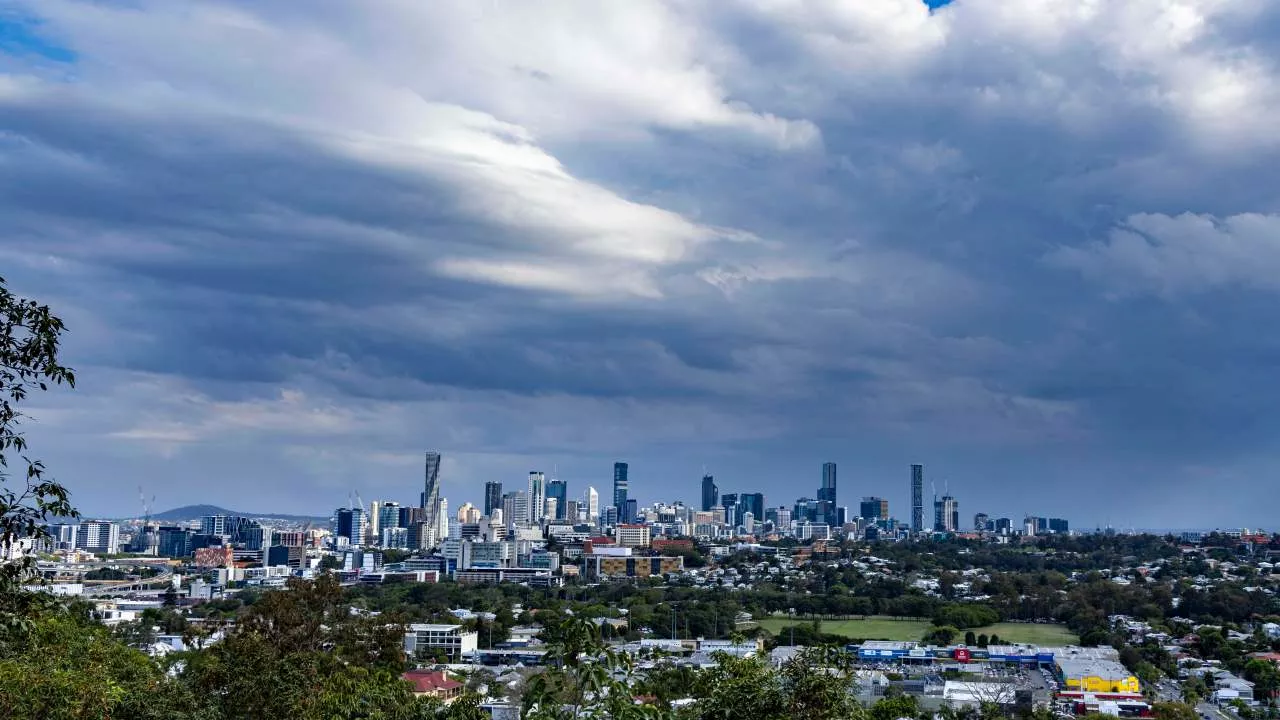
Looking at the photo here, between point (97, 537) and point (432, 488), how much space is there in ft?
149

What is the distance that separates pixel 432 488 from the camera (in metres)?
173

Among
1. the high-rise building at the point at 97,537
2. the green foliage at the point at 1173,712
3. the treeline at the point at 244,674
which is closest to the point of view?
the treeline at the point at 244,674

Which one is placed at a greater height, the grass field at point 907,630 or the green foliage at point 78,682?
the green foliage at point 78,682

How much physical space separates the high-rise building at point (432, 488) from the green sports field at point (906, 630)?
103024mm

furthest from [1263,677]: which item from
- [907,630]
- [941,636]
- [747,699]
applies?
[747,699]

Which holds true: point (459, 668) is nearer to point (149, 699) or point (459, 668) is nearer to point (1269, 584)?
point (149, 699)

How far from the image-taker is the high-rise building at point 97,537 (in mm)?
157875

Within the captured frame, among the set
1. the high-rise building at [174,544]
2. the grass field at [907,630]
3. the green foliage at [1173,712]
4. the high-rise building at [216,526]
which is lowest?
the grass field at [907,630]

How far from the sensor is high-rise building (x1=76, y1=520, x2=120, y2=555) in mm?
157875

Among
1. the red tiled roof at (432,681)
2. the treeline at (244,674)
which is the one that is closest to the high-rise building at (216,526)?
the red tiled roof at (432,681)

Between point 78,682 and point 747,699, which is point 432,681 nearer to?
point 78,682

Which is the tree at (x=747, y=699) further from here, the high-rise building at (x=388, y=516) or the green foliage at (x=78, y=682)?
the high-rise building at (x=388, y=516)

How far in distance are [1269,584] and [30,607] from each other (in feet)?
326

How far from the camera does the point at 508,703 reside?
31.7 metres
